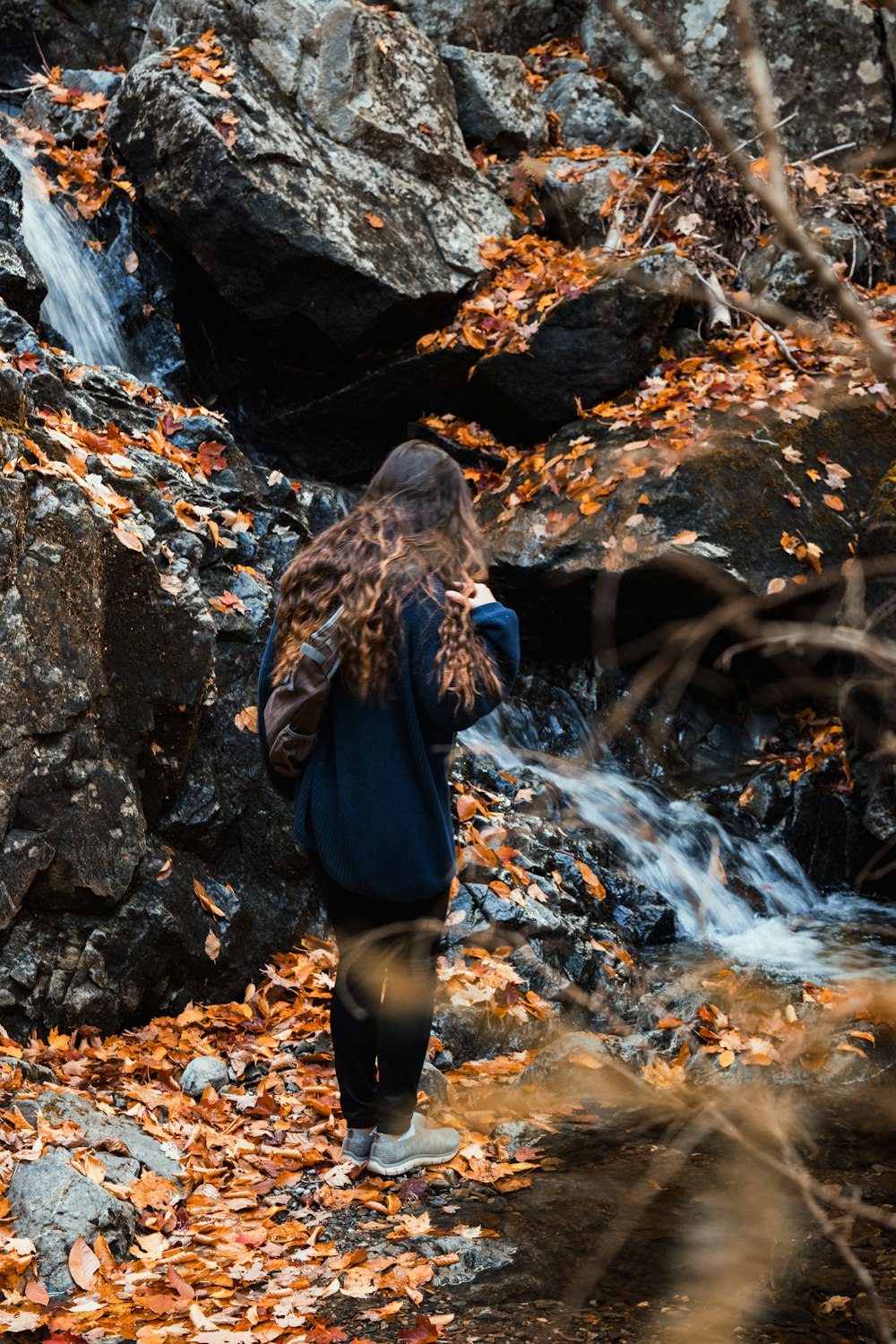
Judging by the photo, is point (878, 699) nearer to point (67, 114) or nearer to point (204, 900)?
point (204, 900)

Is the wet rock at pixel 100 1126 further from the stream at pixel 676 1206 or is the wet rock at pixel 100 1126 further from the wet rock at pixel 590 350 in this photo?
the wet rock at pixel 590 350

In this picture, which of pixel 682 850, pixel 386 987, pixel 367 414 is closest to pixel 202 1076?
pixel 386 987

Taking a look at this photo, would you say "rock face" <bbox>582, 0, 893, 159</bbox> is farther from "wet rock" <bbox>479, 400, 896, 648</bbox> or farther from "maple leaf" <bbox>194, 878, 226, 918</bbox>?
"maple leaf" <bbox>194, 878, 226, 918</bbox>

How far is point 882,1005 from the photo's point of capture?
482cm

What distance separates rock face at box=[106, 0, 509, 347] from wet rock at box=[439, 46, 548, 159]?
1.08 meters

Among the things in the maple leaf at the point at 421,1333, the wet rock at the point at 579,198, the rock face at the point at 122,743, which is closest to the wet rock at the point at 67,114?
the wet rock at the point at 579,198

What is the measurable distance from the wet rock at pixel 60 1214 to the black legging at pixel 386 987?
0.77m

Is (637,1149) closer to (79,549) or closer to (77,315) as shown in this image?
(79,549)

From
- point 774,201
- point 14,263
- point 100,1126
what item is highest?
point 14,263

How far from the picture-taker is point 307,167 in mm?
8797

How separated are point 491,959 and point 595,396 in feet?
17.9

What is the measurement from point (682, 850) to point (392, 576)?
189 inches

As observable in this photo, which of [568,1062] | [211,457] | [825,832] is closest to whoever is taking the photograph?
[568,1062]

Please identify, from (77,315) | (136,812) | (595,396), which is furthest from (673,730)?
(77,315)
